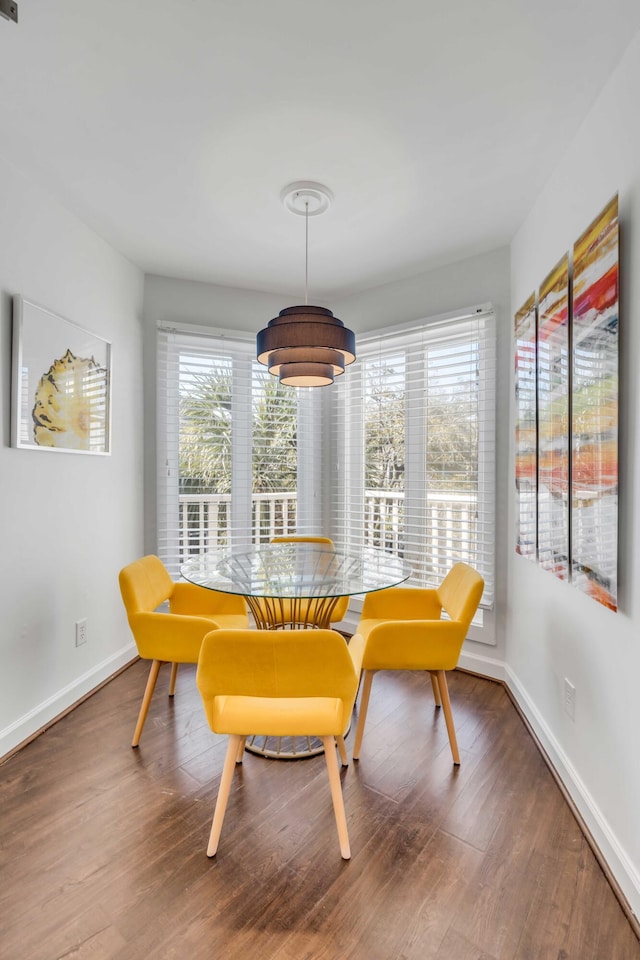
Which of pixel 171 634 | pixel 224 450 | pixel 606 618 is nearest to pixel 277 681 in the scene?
pixel 171 634

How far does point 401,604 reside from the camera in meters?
2.55

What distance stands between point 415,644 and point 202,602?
3.93 feet

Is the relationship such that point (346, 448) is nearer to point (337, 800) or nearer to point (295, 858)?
point (337, 800)

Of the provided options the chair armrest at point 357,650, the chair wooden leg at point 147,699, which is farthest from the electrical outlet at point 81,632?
the chair armrest at point 357,650

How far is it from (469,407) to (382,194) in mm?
1361

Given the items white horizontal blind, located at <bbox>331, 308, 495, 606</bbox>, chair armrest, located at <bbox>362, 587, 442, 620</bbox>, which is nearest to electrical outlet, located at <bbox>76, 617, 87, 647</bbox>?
chair armrest, located at <bbox>362, 587, 442, 620</bbox>

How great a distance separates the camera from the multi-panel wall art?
1.62 metres

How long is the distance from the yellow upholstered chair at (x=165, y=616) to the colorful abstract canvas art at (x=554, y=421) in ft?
4.90

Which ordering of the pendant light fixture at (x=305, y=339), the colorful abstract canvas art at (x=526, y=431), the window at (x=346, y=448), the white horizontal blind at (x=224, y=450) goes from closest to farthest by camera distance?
the pendant light fixture at (x=305, y=339)
the colorful abstract canvas art at (x=526, y=431)
the window at (x=346, y=448)
the white horizontal blind at (x=224, y=450)

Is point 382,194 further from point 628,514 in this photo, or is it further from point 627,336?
point 628,514

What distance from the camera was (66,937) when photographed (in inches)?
53.0

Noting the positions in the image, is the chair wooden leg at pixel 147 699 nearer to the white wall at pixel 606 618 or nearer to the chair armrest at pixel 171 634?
the chair armrest at pixel 171 634

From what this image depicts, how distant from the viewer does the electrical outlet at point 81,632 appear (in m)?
2.74

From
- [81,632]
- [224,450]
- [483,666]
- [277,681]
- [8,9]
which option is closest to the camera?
[8,9]
